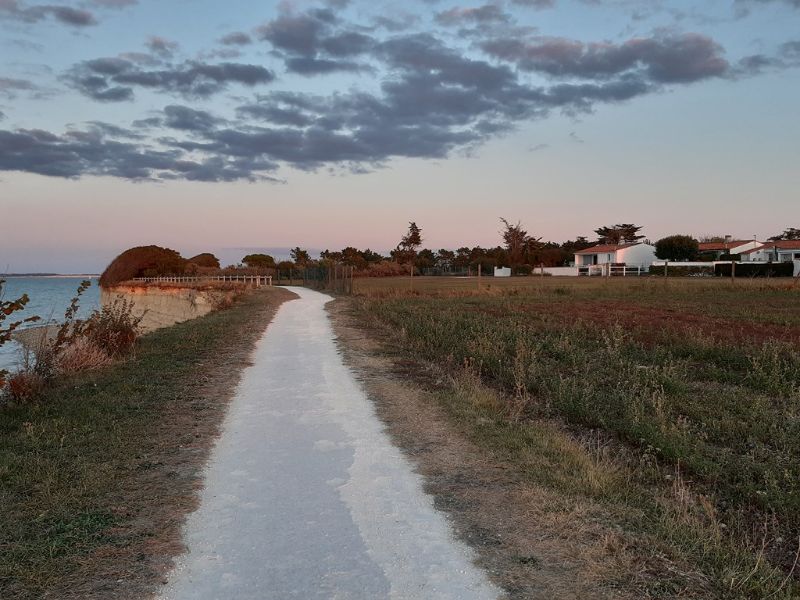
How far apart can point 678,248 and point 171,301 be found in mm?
63182

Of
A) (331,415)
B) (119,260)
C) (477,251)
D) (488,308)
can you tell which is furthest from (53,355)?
(477,251)

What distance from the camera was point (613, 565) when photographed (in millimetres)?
3826

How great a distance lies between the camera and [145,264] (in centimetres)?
8238

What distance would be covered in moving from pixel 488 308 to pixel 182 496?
18.5 meters

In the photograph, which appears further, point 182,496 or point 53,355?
point 53,355

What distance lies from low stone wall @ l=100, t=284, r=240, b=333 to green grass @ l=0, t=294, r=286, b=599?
1801 centimetres

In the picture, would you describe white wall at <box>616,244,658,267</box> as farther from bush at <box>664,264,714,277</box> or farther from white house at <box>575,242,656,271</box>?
bush at <box>664,264,714,277</box>

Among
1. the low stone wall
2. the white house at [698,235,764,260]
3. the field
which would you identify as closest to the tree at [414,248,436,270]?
the white house at [698,235,764,260]

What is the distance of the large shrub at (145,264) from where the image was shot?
3071 inches

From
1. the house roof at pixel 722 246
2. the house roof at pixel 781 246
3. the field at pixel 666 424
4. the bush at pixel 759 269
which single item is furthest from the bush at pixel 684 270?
the field at pixel 666 424

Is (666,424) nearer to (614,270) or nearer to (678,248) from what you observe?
(614,270)

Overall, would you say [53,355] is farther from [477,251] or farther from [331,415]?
[477,251]

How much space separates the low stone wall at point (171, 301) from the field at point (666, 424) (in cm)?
1854

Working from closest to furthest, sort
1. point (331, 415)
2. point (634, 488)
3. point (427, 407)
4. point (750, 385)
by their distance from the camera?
point (634, 488) < point (331, 415) < point (427, 407) < point (750, 385)
